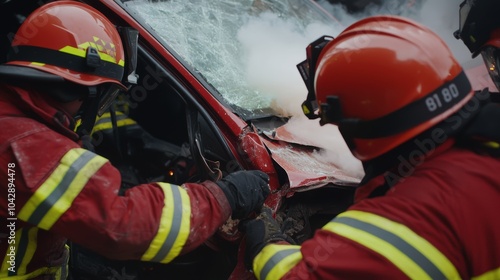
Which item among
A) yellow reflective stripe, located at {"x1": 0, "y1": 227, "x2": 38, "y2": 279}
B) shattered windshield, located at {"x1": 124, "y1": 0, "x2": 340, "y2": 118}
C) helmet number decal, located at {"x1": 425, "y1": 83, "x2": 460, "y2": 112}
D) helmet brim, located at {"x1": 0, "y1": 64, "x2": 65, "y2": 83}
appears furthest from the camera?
shattered windshield, located at {"x1": 124, "y1": 0, "x2": 340, "y2": 118}

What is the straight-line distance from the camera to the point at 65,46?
67.8 inches

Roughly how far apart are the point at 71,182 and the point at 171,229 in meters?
0.37

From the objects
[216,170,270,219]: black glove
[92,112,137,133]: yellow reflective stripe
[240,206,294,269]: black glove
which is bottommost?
[92,112,137,133]: yellow reflective stripe

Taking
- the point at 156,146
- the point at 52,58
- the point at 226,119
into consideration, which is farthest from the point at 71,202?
the point at 156,146

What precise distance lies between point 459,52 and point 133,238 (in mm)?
4948

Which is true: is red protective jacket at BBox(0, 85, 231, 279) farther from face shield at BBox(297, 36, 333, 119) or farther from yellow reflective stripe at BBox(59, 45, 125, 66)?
face shield at BBox(297, 36, 333, 119)

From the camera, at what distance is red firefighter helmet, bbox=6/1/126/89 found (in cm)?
171

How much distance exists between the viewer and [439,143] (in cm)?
136

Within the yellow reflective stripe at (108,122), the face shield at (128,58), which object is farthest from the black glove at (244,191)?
the yellow reflective stripe at (108,122)

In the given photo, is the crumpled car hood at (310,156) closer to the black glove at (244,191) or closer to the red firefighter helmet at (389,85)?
the black glove at (244,191)

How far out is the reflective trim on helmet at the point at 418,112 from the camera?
1.34 metres

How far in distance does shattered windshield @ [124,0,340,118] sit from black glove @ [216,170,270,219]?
0.65 meters

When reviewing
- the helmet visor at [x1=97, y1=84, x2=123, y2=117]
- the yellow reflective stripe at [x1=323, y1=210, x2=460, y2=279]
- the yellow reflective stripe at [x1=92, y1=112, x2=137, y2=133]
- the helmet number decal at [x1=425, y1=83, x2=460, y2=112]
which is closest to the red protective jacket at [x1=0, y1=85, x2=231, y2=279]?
the helmet visor at [x1=97, y1=84, x2=123, y2=117]

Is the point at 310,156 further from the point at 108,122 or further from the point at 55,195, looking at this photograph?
the point at 108,122
